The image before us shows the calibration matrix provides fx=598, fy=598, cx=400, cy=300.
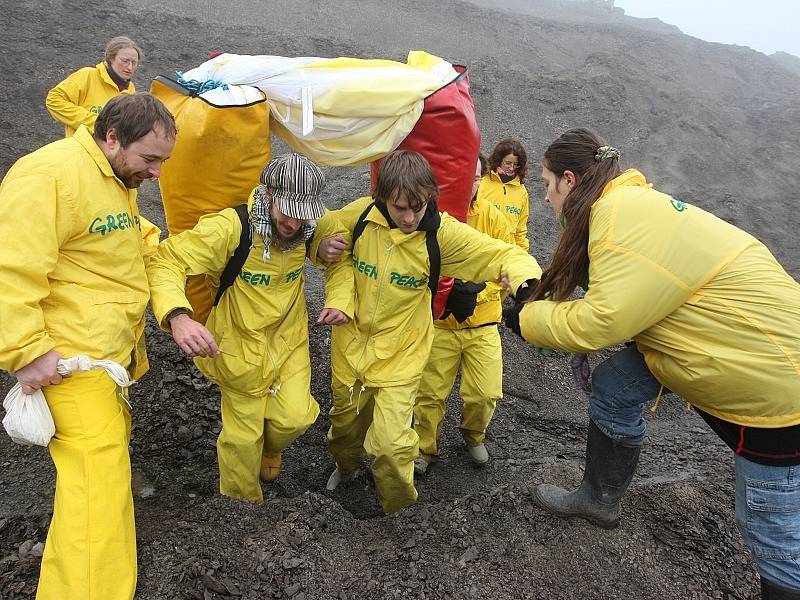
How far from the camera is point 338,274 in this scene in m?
3.16

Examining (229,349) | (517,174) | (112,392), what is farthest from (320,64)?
(517,174)

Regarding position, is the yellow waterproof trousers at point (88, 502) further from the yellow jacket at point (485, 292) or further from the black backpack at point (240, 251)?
the yellow jacket at point (485, 292)

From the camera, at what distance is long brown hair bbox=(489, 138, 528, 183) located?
4875 mm

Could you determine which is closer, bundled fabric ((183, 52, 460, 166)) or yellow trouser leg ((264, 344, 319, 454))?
bundled fabric ((183, 52, 460, 166))

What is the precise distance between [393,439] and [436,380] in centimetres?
91

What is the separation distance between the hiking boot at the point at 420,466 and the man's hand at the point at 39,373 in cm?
248

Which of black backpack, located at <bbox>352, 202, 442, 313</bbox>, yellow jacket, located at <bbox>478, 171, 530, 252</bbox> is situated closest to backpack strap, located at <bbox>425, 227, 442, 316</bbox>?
black backpack, located at <bbox>352, 202, 442, 313</bbox>

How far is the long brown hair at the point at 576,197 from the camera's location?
2457 millimetres

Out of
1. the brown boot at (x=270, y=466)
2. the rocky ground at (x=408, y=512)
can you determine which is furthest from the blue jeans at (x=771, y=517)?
the brown boot at (x=270, y=466)

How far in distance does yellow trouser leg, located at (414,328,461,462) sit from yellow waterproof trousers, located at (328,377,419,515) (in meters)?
0.51

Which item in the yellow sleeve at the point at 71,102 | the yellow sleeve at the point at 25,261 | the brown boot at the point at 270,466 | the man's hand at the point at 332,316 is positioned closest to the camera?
the yellow sleeve at the point at 25,261

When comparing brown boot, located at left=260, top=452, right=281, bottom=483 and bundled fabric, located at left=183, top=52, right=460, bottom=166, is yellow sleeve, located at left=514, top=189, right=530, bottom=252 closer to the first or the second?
bundled fabric, located at left=183, top=52, right=460, bottom=166

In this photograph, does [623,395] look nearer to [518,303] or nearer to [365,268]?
[518,303]

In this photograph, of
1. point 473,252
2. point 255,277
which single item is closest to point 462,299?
point 473,252
